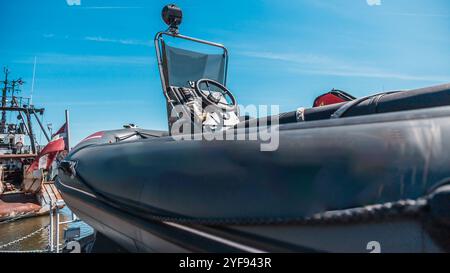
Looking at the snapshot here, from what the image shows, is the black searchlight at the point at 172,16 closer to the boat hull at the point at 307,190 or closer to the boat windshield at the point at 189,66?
the boat windshield at the point at 189,66

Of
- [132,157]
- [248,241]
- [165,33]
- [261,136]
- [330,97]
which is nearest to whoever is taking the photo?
[248,241]

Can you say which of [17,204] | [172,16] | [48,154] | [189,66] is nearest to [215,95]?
[189,66]

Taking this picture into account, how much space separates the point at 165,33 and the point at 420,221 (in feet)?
12.7

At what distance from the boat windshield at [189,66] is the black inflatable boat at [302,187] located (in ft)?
8.55

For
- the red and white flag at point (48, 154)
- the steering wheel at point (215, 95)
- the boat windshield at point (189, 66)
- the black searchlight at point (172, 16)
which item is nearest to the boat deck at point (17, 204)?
the red and white flag at point (48, 154)

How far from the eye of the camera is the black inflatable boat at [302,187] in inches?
25.2

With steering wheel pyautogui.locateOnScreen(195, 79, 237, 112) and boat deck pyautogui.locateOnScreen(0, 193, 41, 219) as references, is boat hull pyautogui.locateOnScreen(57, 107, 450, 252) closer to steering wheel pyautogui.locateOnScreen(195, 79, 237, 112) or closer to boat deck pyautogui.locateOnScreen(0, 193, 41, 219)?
steering wheel pyautogui.locateOnScreen(195, 79, 237, 112)

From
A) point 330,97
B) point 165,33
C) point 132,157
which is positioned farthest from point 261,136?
point 165,33

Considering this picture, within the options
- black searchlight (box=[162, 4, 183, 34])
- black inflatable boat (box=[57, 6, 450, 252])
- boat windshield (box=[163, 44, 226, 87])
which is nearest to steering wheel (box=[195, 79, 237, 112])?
boat windshield (box=[163, 44, 226, 87])

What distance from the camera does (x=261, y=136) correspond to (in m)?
0.96

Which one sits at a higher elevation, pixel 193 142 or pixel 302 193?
pixel 193 142

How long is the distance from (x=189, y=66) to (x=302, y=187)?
3562 mm
